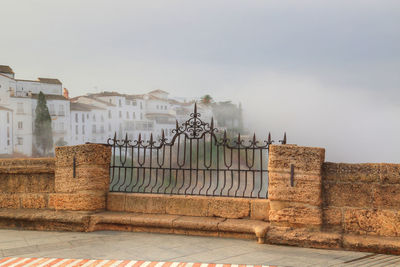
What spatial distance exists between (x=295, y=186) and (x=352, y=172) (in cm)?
75

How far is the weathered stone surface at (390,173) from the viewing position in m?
5.20

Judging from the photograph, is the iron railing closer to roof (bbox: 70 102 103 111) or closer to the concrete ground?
the concrete ground

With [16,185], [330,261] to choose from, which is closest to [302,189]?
[330,261]

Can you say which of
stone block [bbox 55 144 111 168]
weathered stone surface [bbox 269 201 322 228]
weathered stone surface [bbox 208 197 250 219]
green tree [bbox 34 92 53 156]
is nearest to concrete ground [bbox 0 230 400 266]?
weathered stone surface [bbox 269 201 322 228]

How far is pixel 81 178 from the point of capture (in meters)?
6.38

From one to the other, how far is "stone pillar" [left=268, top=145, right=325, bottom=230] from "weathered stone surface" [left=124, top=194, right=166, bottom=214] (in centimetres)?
170

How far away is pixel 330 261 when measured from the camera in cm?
464

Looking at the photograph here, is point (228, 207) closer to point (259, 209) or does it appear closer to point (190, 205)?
point (259, 209)

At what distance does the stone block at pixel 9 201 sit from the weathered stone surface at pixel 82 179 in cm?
78

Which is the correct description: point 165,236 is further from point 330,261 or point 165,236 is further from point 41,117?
point 41,117

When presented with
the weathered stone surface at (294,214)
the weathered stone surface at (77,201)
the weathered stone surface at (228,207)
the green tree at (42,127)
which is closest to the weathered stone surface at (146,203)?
the weathered stone surface at (77,201)

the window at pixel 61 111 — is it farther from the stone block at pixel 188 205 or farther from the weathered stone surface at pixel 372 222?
the weathered stone surface at pixel 372 222

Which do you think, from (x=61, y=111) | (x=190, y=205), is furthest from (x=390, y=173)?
(x=61, y=111)

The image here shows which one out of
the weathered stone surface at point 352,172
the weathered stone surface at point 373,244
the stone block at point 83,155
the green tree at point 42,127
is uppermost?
the green tree at point 42,127
